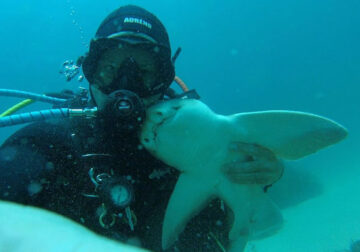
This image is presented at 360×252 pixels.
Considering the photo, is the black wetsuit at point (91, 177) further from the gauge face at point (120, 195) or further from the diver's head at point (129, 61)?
the diver's head at point (129, 61)

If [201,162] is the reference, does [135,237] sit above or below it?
below

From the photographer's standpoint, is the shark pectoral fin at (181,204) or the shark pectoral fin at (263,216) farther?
the shark pectoral fin at (263,216)

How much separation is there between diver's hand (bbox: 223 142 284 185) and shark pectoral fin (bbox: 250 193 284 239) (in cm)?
41

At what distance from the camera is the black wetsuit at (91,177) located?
222 centimetres

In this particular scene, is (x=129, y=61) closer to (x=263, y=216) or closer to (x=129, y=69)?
(x=129, y=69)

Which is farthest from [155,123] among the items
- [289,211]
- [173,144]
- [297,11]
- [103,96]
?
[297,11]

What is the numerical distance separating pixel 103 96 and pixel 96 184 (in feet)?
3.51

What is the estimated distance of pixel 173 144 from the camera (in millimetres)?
2600

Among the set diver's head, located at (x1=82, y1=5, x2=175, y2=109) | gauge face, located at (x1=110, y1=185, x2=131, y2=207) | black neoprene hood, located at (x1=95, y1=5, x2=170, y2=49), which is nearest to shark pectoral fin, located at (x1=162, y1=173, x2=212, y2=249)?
gauge face, located at (x1=110, y1=185, x2=131, y2=207)

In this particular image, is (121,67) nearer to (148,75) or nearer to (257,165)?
(148,75)

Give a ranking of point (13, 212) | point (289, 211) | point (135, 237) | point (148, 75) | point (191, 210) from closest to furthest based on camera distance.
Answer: point (13, 212), point (135, 237), point (191, 210), point (148, 75), point (289, 211)

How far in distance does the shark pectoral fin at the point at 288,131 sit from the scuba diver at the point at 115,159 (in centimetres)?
21

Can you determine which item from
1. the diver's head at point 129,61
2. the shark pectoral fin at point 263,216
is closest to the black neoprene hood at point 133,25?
the diver's head at point 129,61

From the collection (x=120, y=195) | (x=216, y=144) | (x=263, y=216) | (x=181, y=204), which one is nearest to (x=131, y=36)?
(x=216, y=144)
